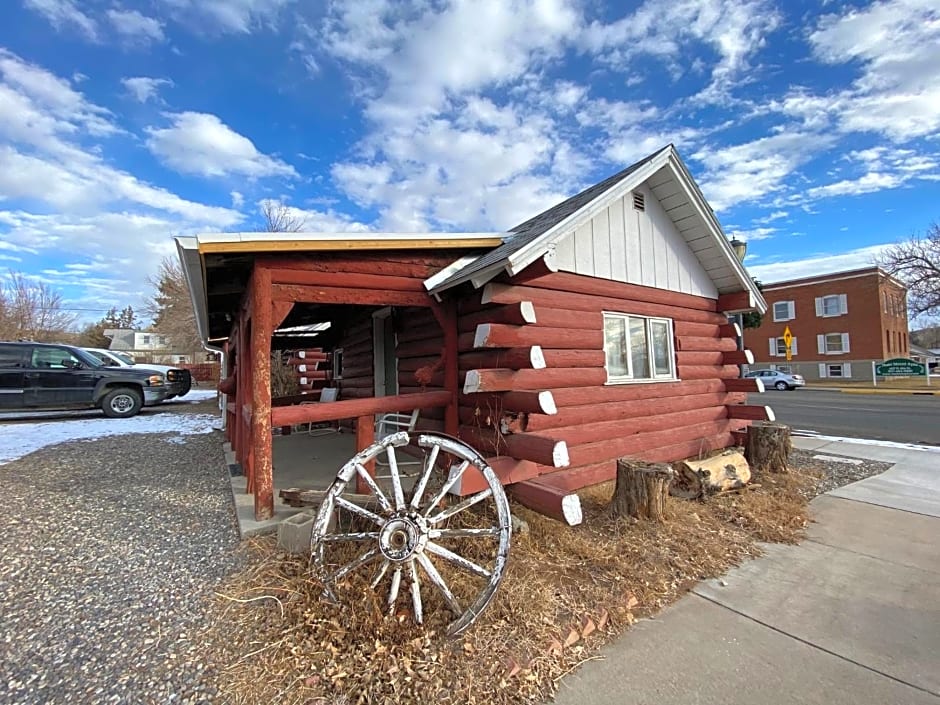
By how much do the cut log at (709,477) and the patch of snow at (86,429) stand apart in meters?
9.63

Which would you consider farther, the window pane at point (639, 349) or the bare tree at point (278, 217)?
the bare tree at point (278, 217)

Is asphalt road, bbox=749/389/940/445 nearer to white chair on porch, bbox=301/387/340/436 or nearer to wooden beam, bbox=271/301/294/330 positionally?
white chair on porch, bbox=301/387/340/436

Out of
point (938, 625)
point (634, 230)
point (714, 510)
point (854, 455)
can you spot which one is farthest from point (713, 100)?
point (938, 625)

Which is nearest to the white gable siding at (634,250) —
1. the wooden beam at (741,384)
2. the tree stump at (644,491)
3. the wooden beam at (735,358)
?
the wooden beam at (735,358)

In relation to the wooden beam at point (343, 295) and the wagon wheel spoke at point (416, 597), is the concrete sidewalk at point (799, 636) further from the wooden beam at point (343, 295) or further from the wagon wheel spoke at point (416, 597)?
the wooden beam at point (343, 295)

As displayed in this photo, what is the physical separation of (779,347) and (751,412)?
30.8 metres

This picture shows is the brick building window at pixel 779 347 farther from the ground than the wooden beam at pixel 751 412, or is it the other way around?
the brick building window at pixel 779 347

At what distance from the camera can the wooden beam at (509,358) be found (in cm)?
428

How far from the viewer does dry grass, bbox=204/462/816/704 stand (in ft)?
7.34

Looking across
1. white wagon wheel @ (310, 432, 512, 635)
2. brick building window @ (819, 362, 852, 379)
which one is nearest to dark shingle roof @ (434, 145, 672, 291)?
white wagon wheel @ (310, 432, 512, 635)

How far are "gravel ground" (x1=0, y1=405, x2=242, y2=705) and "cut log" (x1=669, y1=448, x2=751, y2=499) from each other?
15.5ft

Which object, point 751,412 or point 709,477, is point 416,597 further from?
point 751,412

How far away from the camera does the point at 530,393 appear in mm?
4348

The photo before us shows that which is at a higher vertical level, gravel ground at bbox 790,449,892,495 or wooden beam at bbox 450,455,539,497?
wooden beam at bbox 450,455,539,497
